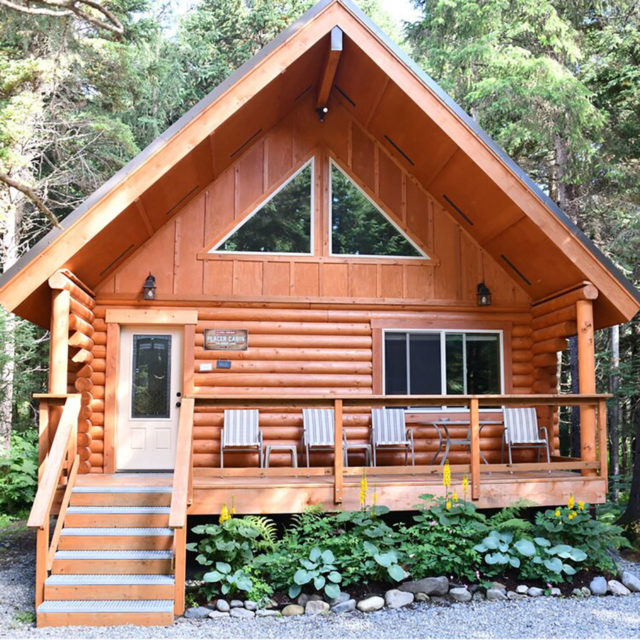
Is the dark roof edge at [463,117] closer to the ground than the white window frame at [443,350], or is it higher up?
higher up

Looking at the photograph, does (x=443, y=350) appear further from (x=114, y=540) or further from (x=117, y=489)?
(x=114, y=540)

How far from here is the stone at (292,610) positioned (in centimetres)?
578

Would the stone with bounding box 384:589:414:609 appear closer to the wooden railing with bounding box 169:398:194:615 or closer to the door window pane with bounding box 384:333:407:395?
the wooden railing with bounding box 169:398:194:615

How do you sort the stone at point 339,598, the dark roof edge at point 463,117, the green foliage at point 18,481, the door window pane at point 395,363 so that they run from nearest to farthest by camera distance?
the stone at point 339,598, the dark roof edge at point 463,117, the door window pane at point 395,363, the green foliage at point 18,481

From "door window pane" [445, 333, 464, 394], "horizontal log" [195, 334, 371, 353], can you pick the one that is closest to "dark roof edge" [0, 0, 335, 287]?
"horizontal log" [195, 334, 371, 353]

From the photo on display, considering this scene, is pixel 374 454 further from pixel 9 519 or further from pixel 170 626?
pixel 9 519

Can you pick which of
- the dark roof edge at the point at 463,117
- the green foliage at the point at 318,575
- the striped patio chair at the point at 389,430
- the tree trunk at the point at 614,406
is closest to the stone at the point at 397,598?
the green foliage at the point at 318,575

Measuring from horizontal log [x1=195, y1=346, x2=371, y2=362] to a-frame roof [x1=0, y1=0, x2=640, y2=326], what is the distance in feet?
5.41

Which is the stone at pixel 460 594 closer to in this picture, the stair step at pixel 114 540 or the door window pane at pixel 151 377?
the stair step at pixel 114 540

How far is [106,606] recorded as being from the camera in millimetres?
5551

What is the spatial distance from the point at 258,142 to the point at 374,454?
14.0 ft

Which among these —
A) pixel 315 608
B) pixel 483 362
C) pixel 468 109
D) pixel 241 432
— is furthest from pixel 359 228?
pixel 468 109

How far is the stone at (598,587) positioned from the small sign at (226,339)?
4.74 meters

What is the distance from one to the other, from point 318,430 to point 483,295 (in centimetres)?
280
